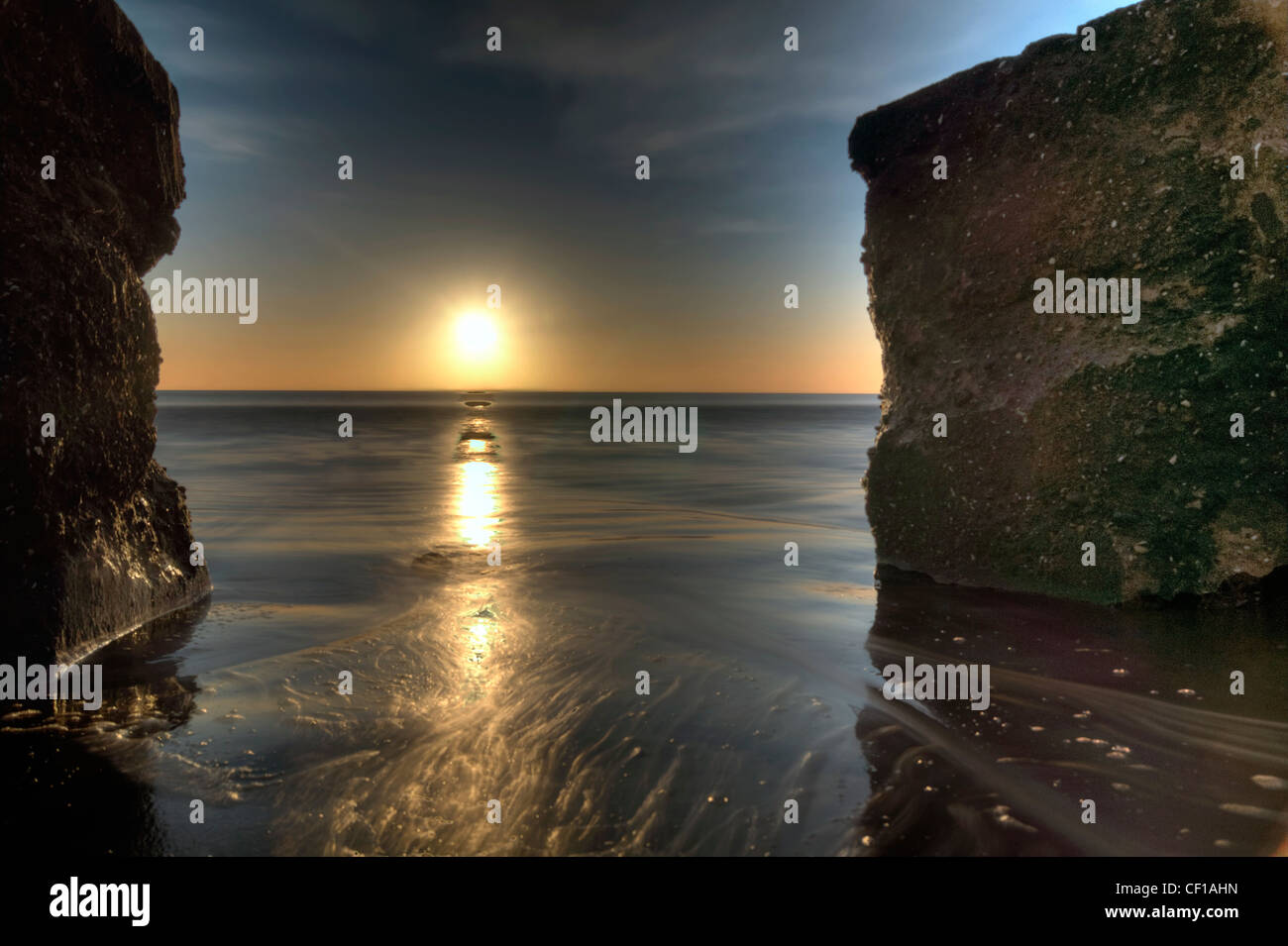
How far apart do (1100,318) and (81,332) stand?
245 inches

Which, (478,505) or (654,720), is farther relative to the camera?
(478,505)

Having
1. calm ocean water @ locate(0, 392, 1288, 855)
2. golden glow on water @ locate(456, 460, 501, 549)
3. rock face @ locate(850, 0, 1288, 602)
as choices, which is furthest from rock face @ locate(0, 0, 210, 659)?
rock face @ locate(850, 0, 1288, 602)

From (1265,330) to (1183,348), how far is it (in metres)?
0.41

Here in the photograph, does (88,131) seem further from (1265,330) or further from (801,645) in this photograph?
(1265,330)

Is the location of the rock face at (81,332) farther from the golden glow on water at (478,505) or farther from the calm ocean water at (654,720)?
the golden glow on water at (478,505)

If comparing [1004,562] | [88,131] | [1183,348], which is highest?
[88,131]

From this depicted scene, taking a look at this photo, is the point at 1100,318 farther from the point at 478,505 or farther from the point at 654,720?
the point at 478,505

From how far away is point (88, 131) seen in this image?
16.0 ft

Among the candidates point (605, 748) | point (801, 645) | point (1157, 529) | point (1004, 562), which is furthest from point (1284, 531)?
point (605, 748)

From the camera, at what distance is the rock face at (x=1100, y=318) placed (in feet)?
16.1

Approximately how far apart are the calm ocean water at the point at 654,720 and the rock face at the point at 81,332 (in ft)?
1.53

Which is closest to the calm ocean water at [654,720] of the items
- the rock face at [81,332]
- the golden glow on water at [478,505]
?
the rock face at [81,332]

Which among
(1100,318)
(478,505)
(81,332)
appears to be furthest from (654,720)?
(478,505)

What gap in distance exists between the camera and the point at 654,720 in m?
3.63
